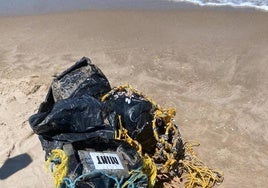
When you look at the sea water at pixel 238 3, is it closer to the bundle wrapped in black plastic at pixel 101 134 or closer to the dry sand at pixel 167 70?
the dry sand at pixel 167 70

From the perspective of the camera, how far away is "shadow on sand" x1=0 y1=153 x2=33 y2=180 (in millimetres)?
4801

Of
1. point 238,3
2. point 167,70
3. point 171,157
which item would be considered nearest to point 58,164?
point 171,157

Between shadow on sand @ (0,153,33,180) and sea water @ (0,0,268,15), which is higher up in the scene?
sea water @ (0,0,268,15)

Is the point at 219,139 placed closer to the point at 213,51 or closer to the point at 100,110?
the point at 100,110

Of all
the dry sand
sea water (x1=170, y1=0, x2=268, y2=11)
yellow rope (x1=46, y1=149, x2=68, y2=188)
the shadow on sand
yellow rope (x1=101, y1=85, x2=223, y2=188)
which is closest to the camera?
yellow rope (x1=46, y1=149, x2=68, y2=188)

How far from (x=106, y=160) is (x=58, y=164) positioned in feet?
1.40

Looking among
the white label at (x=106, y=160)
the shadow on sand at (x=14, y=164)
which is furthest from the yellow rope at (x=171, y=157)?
the shadow on sand at (x=14, y=164)

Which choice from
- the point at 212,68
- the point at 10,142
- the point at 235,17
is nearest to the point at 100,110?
the point at 10,142

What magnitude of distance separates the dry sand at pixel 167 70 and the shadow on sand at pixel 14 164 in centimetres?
1

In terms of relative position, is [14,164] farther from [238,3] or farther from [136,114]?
[238,3]

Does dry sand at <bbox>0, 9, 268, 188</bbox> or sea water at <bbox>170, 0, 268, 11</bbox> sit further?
sea water at <bbox>170, 0, 268, 11</bbox>

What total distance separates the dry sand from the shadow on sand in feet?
0.03

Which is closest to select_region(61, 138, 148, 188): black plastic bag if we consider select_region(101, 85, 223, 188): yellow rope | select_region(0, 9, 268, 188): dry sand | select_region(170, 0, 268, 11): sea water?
select_region(101, 85, 223, 188): yellow rope

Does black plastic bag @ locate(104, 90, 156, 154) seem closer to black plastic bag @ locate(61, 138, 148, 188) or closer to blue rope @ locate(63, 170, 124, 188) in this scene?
black plastic bag @ locate(61, 138, 148, 188)
